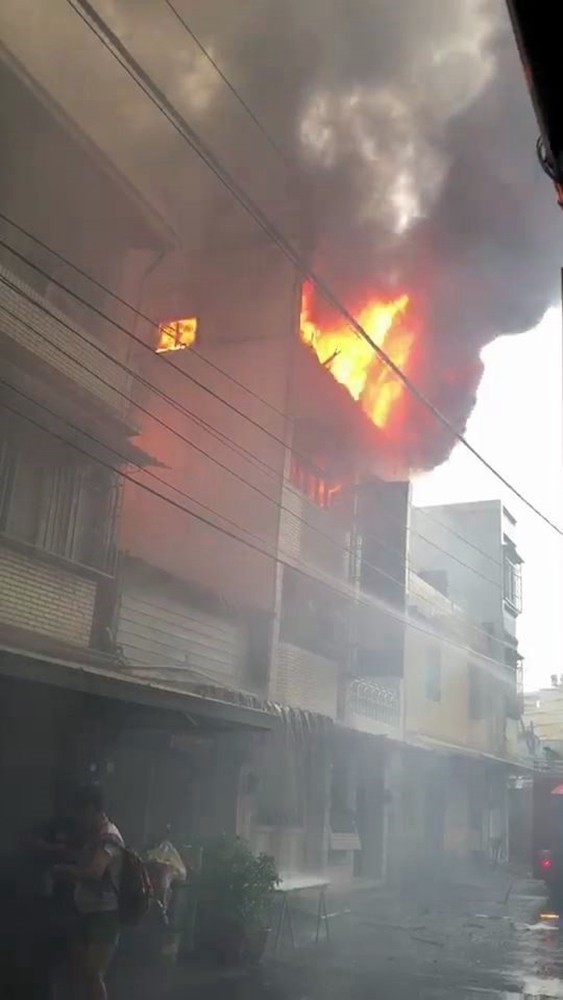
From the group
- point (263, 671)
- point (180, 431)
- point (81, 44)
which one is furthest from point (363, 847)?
point (81, 44)

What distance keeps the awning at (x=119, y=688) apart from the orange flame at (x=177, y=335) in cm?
776

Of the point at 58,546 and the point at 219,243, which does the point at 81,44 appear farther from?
the point at 58,546

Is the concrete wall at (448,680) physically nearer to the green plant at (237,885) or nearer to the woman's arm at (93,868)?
the green plant at (237,885)

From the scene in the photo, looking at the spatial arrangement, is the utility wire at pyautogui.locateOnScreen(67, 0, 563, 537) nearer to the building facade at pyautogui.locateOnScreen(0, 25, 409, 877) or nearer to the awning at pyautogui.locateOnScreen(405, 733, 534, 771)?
the building facade at pyautogui.locateOnScreen(0, 25, 409, 877)

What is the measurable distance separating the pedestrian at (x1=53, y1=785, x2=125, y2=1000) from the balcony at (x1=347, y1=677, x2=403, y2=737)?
1236 cm

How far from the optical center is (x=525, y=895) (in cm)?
1948

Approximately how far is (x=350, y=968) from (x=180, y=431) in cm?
853

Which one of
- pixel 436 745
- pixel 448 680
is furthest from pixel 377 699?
pixel 448 680

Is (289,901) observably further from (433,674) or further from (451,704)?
(451,704)

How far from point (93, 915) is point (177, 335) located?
12.2 meters

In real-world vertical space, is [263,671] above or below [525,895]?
above

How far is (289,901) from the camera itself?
12641 mm

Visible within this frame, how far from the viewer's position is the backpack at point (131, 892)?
530 centimetres

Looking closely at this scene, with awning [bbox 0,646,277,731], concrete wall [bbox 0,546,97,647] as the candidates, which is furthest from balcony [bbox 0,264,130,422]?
awning [bbox 0,646,277,731]
